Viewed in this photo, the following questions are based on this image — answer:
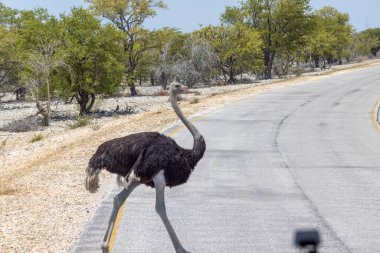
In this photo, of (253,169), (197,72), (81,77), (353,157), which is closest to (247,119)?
(353,157)

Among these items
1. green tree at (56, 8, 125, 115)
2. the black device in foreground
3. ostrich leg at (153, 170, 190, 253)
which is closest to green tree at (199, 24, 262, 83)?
green tree at (56, 8, 125, 115)

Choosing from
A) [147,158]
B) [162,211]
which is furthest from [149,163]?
[162,211]

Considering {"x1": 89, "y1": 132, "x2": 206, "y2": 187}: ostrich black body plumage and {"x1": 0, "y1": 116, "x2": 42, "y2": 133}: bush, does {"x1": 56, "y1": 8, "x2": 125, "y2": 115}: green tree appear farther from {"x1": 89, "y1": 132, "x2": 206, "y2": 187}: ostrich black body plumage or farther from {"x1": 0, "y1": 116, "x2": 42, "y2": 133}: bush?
{"x1": 89, "y1": 132, "x2": 206, "y2": 187}: ostrich black body plumage

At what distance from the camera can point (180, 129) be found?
1883 cm

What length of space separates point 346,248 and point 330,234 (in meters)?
0.59

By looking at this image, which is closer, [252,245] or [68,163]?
[252,245]

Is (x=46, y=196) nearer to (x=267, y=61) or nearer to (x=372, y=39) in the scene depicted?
(x=267, y=61)

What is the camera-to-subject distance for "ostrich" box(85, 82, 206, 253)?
6.10 meters

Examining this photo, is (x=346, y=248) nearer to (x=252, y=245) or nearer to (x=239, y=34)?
(x=252, y=245)

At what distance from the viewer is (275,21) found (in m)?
67.8

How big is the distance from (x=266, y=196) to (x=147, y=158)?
4414 mm

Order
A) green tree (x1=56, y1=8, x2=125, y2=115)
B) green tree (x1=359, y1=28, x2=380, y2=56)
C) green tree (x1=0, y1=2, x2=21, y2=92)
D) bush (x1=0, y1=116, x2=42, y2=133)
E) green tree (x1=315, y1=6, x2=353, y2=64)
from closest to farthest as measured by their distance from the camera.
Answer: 1. bush (x1=0, y1=116, x2=42, y2=133)
2. green tree (x1=56, y1=8, x2=125, y2=115)
3. green tree (x1=0, y1=2, x2=21, y2=92)
4. green tree (x1=315, y1=6, x2=353, y2=64)
5. green tree (x1=359, y1=28, x2=380, y2=56)

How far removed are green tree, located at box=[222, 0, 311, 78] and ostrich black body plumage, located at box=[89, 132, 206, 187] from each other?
197 ft

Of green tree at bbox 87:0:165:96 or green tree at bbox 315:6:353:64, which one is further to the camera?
green tree at bbox 315:6:353:64
